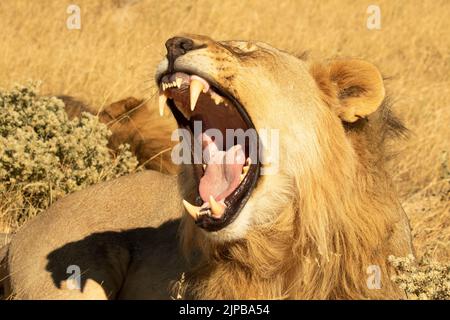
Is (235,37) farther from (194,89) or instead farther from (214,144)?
(194,89)

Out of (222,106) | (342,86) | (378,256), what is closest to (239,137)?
(222,106)

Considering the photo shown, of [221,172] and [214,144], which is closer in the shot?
[221,172]

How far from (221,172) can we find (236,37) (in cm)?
857

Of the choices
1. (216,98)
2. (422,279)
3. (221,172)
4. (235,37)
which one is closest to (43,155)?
(221,172)

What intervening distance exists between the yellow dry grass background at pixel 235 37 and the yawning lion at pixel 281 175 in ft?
15.3

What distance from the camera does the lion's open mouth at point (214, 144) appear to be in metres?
4.59

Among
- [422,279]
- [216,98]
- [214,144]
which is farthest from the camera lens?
[214,144]

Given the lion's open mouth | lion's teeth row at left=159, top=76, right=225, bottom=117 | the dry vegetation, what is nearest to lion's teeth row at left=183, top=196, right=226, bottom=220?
the lion's open mouth

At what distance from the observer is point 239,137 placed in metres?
4.88

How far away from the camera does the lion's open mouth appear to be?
4.59m

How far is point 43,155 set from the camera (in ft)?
23.7

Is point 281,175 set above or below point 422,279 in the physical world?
above

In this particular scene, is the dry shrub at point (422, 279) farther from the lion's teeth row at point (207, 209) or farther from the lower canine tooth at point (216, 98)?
the lower canine tooth at point (216, 98)

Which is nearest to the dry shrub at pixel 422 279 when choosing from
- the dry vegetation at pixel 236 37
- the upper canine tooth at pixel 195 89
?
the upper canine tooth at pixel 195 89
